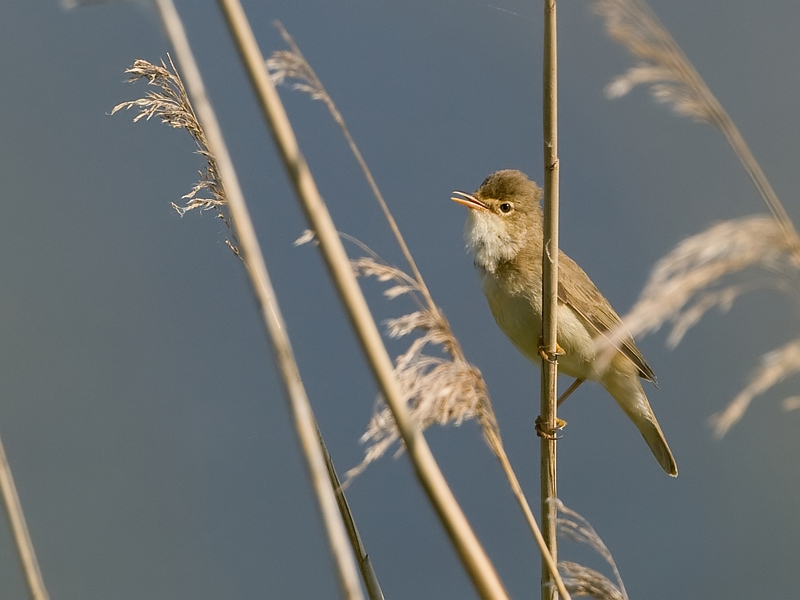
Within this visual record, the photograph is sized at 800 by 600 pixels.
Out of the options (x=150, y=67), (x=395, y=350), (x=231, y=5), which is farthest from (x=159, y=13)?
(x=395, y=350)

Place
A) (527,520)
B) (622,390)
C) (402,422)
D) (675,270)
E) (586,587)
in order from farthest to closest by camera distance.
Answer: (622,390) → (586,587) → (527,520) → (675,270) → (402,422)

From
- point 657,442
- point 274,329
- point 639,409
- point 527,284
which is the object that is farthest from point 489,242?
point 274,329

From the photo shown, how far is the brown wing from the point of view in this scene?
312cm

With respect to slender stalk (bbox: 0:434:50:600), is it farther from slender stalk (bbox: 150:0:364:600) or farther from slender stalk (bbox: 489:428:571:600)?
slender stalk (bbox: 489:428:571:600)

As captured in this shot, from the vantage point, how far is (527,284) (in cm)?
295

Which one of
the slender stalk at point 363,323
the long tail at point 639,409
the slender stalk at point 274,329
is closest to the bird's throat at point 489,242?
the long tail at point 639,409

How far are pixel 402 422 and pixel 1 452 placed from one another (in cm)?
81

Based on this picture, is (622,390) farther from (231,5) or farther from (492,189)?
(231,5)

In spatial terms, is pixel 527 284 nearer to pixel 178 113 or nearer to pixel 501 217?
pixel 501 217

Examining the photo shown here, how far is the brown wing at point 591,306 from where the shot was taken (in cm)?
312

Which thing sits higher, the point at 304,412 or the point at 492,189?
the point at 492,189

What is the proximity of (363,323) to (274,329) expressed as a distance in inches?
9.8

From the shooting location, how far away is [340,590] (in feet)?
3.35

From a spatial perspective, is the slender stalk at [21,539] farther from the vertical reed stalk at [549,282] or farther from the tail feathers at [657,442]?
the tail feathers at [657,442]
